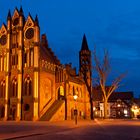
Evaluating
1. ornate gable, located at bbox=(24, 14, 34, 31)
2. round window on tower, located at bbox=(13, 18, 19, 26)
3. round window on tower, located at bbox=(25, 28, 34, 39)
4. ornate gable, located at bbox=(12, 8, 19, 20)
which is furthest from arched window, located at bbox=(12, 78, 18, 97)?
ornate gable, located at bbox=(12, 8, 19, 20)

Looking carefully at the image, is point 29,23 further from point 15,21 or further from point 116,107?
point 116,107

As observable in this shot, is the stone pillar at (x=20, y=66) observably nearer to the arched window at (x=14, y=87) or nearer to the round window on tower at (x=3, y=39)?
the arched window at (x=14, y=87)

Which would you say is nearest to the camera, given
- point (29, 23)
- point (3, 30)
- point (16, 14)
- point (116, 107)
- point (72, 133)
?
point (72, 133)

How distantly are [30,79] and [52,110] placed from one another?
25.0ft

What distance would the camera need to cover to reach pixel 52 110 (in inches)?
2154

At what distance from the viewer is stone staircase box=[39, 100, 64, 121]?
52703mm

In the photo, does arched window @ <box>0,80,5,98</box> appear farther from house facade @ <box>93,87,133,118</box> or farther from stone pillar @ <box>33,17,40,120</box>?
house facade @ <box>93,87,133,118</box>

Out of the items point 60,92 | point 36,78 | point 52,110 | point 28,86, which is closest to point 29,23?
point 36,78

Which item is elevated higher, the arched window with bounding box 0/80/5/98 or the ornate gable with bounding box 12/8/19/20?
the ornate gable with bounding box 12/8/19/20

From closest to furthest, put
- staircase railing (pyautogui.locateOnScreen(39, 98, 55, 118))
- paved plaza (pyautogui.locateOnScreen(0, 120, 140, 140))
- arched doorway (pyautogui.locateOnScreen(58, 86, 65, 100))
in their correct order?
paved plaza (pyautogui.locateOnScreen(0, 120, 140, 140))
staircase railing (pyautogui.locateOnScreen(39, 98, 55, 118))
arched doorway (pyautogui.locateOnScreen(58, 86, 65, 100))

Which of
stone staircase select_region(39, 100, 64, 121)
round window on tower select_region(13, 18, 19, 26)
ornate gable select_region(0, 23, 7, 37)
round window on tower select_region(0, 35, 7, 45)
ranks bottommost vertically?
stone staircase select_region(39, 100, 64, 121)

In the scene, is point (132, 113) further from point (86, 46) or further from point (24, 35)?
point (24, 35)

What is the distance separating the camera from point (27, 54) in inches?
2260

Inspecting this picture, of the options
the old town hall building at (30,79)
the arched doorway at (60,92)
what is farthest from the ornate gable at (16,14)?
the arched doorway at (60,92)
